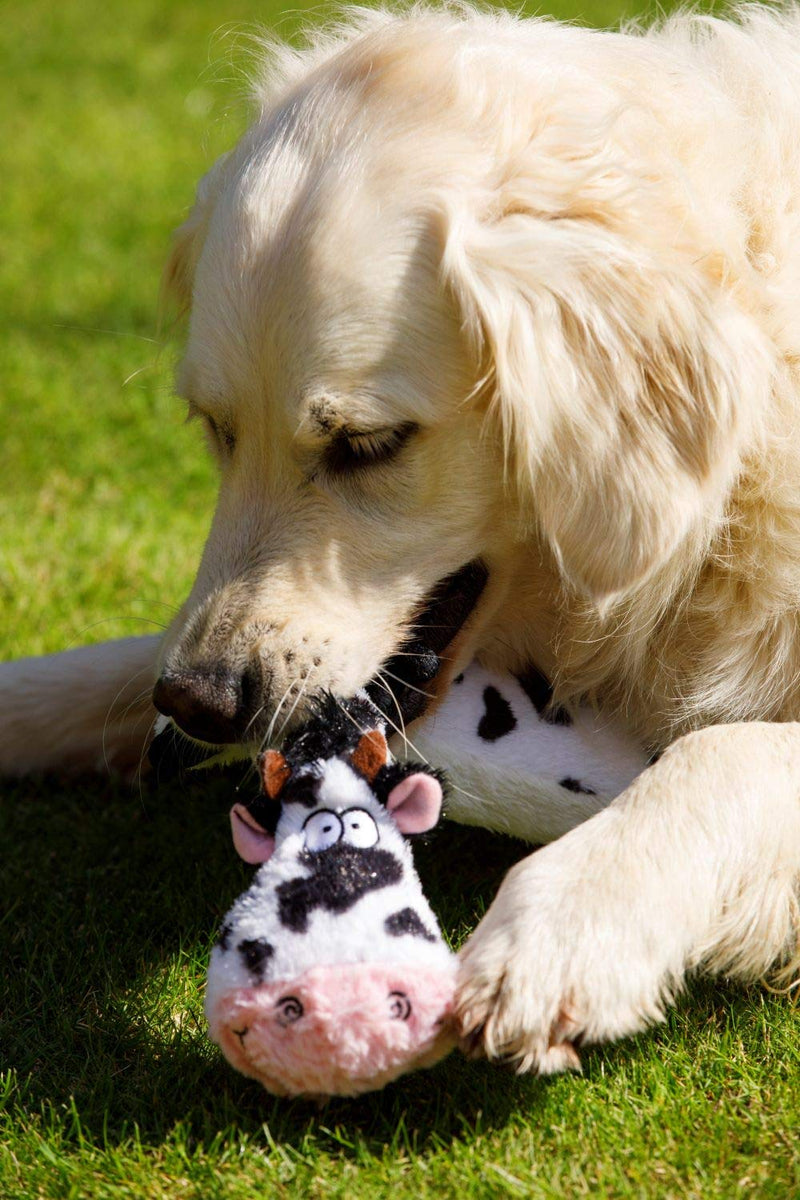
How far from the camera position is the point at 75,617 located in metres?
3.86

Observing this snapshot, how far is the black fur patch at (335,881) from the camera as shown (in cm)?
180

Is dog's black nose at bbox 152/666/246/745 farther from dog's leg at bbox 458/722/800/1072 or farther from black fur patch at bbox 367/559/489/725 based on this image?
→ dog's leg at bbox 458/722/800/1072

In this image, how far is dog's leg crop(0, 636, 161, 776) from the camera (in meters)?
3.16

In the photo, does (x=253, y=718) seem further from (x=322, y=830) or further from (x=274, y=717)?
(x=322, y=830)

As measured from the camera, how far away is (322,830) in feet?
6.27

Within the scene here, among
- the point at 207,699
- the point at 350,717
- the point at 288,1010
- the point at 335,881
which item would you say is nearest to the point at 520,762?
the point at 350,717

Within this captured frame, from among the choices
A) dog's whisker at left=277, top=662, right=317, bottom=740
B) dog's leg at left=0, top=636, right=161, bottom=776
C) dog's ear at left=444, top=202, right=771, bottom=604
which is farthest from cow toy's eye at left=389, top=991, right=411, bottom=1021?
dog's leg at left=0, top=636, right=161, bottom=776

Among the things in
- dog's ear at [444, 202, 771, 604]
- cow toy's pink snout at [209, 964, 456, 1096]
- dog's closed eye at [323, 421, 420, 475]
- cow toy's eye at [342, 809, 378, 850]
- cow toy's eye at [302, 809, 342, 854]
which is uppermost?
dog's ear at [444, 202, 771, 604]

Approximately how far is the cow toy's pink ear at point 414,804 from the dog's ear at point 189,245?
1.33m

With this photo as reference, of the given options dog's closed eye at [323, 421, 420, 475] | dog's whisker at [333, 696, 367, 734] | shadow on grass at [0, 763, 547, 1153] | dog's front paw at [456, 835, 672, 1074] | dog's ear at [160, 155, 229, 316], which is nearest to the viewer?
dog's front paw at [456, 835, 672, 1074]

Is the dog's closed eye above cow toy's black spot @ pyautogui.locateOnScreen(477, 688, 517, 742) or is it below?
above

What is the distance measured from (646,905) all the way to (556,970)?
0.19 meters

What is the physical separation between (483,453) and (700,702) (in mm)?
618

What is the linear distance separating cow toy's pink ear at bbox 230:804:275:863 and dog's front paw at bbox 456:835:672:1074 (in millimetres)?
323
